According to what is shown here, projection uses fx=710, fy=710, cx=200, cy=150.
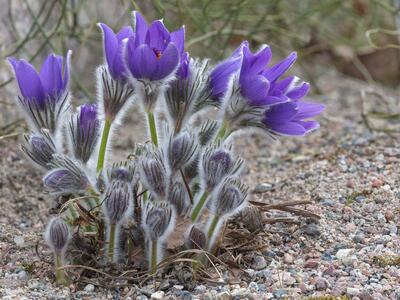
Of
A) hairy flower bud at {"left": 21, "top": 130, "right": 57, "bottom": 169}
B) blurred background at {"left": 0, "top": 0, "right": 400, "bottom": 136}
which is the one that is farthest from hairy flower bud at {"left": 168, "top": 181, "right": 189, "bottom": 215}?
blurred background at {"left": 0, "top": 0, "right": 400, "bottom": 136}

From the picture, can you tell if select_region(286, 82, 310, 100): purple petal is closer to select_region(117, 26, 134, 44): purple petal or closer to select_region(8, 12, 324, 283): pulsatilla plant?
select_region(8, 12, 324, 283): pulsatilla plant

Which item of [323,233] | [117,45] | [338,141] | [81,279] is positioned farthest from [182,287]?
[338,141]

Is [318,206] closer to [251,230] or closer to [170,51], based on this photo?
[251,230]

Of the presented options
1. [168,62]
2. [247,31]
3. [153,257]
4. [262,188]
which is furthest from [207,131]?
[247,31]

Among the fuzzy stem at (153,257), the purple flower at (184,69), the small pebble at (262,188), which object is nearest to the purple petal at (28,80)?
the purple flower at (184,69)

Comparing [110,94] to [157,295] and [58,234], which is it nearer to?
[58,234]
